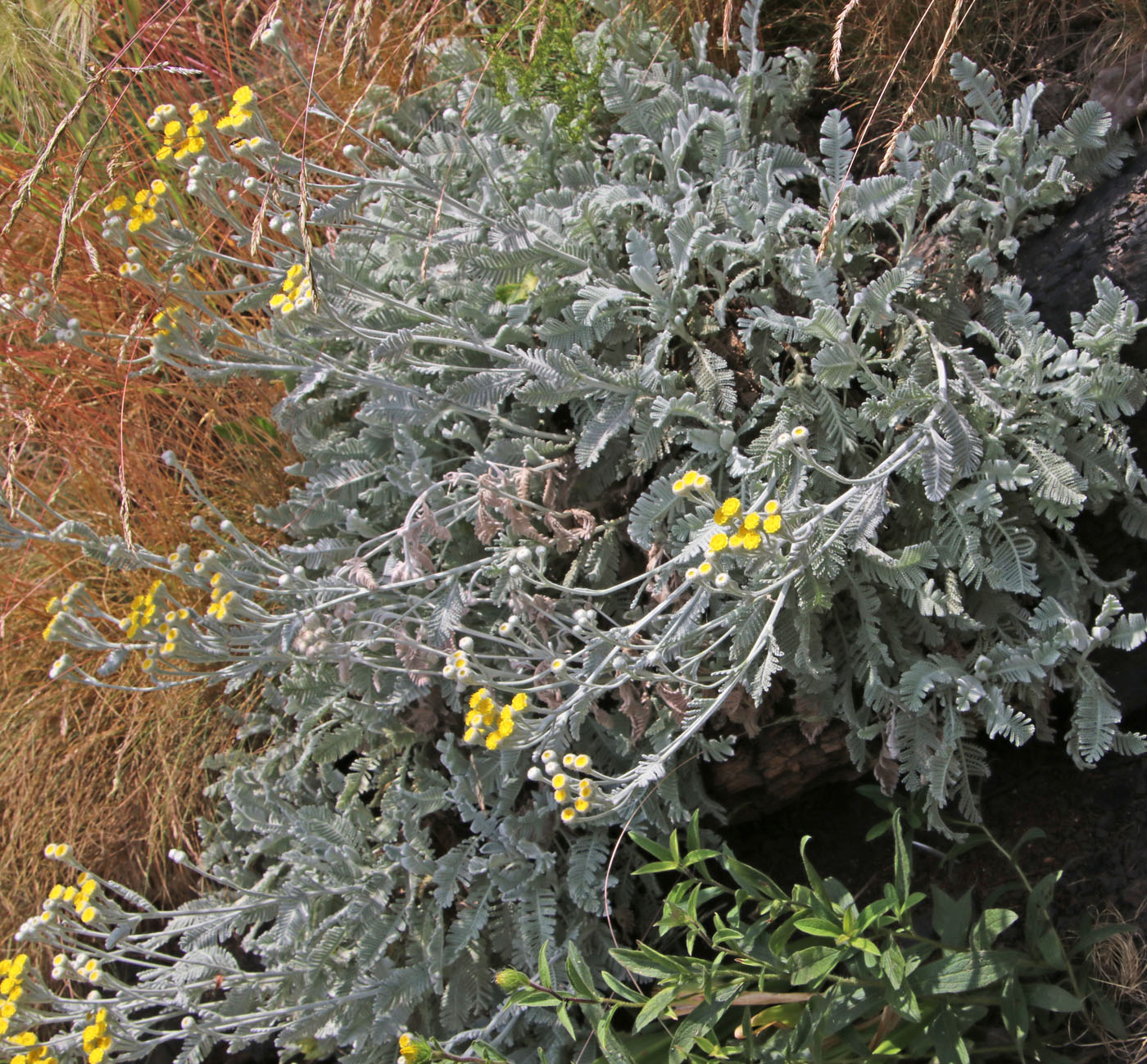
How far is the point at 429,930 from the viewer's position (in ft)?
6.50

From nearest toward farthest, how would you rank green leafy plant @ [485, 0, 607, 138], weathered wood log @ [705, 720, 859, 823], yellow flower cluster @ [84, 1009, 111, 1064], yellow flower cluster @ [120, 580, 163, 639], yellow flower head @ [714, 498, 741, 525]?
yellow flower head @ [714, 498, 741, 525] → yellow flower cluster @ [84, 1009, 111, 1064] → yellow flower cluster @ [120, 580, 163, 639] → weathered wood log @ [705, 720, 859, 823] → green leafy plant @ [485, 0, 607, 138]

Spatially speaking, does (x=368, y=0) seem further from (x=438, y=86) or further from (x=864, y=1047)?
(x=864, y=1047)

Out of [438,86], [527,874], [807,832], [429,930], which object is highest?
[438,86]

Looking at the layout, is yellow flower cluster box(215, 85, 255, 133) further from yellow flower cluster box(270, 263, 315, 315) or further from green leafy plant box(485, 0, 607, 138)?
green leafy plant box(485, 0, 607, 138)

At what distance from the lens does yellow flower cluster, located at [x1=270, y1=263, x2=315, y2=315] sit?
1.57m

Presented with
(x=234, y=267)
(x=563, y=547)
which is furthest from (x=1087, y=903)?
(x=234, y=267)

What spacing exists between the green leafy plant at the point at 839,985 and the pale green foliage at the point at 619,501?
0.23m

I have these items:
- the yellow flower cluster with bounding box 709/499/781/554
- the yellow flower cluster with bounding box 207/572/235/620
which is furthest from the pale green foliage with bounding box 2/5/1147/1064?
the yellow flower cluster with bounding box 709/499/781/554

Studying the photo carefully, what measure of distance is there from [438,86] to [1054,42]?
1508mm

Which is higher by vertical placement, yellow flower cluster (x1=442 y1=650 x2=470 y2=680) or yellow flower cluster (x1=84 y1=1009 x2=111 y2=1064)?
yellow flower cluster (x1=442 y1=650 x2=470 y2=680)

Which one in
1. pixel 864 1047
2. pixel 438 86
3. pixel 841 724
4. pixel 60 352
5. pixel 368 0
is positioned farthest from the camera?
pixel 60 352

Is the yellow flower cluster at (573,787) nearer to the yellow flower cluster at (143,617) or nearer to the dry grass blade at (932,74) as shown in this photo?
the yellow flower cluster at (143,617)

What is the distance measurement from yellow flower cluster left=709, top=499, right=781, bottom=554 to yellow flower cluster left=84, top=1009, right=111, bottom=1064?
4.34 feet

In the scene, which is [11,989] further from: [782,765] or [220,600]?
[782,765]
